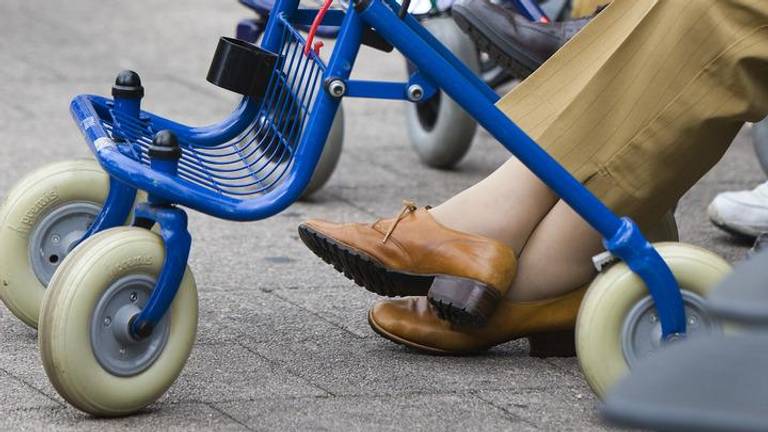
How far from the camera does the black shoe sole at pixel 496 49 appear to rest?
8.64 ft

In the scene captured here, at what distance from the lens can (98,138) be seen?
2129mm

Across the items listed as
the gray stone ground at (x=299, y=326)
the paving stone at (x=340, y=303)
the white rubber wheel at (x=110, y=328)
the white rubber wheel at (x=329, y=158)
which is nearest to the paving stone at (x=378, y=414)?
the gray stone ground at (x=299, y=326)

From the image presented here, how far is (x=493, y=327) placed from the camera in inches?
93.0

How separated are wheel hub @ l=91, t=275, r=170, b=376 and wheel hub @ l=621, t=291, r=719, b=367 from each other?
0.66 metres

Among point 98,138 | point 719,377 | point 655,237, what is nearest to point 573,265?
point 655,237

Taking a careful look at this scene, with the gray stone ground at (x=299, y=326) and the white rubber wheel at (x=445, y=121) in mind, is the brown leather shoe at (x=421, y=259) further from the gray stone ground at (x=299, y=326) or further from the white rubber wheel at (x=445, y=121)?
the white rubber wheel at (x=445, y=121)

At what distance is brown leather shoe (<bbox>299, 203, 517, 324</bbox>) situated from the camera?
7.49ft

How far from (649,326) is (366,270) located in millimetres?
498

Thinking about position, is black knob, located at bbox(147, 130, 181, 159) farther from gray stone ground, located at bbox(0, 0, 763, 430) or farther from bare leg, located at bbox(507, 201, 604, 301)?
bare leg, located at bbox(507, 201, 604, 301)

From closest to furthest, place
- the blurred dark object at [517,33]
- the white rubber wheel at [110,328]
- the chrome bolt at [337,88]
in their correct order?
the white rubber wheel at [110,328] → the chrome bolt at [337,88] → the blurred dark object at [517,33]

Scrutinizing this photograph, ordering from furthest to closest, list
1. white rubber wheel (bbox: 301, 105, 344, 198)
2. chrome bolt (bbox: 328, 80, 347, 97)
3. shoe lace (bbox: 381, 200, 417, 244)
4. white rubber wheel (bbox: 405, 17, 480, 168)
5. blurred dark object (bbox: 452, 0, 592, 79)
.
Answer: white rubber wheel (bbox: 405, 17, 480, 168) → white rubber wheel (bbox: 301, 105, 344, 198) → blurred dark object (bbox: 452, 0, 592, 79) → shoe lace (bbox: 381, 200, 417, 244) → chrome bolt (bbox: 328, 80, 347, 97)

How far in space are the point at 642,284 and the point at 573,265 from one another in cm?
32

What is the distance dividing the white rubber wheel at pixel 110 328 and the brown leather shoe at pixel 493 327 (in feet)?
1.46

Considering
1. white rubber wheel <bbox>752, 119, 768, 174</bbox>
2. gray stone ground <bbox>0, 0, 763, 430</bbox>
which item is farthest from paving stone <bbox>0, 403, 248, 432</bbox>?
white rubber wheel <bbox>752, 119, 768, 174</bbox>
